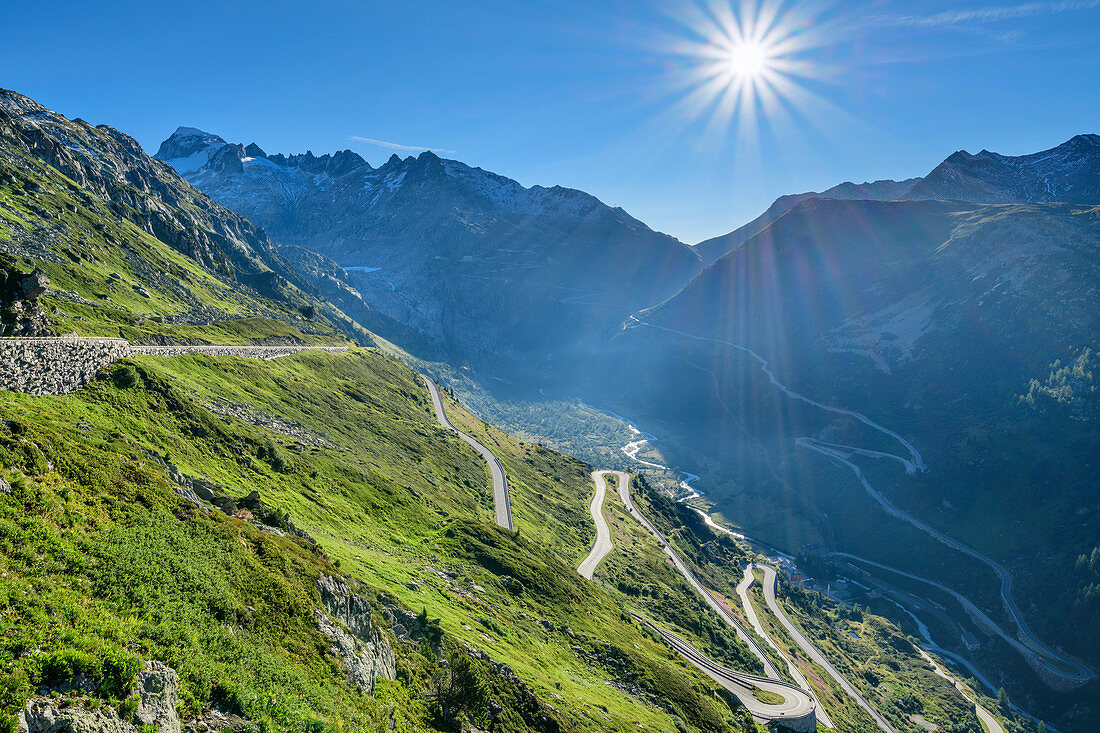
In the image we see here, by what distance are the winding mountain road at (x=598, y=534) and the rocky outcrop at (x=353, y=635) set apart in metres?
66.0

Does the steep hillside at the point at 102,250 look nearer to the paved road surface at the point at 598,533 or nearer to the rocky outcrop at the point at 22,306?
the rocky outcrop at the point at 22,306

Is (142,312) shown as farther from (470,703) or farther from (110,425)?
(470,703)

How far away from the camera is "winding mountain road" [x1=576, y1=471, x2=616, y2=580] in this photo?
92600 millimetres

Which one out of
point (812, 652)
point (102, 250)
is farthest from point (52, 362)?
point (812, 652)

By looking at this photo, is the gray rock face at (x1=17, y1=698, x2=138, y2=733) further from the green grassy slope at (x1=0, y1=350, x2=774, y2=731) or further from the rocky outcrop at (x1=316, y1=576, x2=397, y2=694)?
the rocky outcrop at (x1=316, y1=576, x2=397, y2=694)

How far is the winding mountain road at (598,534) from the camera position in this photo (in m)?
92.6

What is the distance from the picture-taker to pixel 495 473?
113m

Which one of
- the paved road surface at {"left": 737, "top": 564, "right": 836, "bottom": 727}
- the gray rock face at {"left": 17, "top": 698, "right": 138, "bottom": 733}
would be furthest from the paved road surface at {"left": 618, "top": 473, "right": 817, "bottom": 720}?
the gray rock face at {"left": 17, "top": 698, "right": 138, "bottom": 733}

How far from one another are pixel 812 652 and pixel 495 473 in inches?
3214

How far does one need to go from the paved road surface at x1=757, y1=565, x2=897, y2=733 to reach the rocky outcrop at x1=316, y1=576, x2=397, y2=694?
110m

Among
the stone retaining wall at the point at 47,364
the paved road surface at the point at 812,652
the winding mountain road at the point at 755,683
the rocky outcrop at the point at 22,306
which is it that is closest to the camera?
the stone retaining wall at the point at 47,364

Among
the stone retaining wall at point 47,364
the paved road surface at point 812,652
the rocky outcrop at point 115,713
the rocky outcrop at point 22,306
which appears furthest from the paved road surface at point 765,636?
the rocky outcrop at point 22,306

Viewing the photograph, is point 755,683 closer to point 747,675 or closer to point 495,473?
point 747,675

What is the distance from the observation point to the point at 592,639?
52.8m
